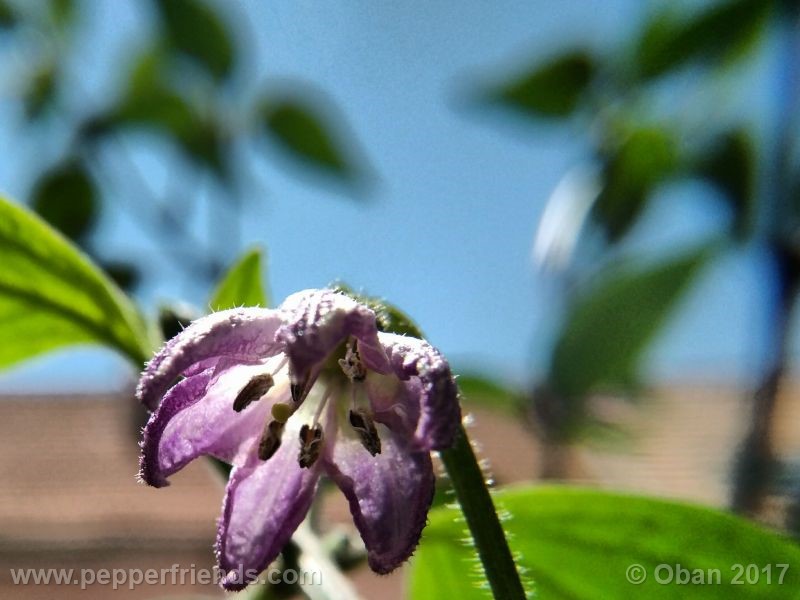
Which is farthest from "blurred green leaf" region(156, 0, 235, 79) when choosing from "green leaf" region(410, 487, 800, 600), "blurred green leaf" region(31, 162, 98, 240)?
"green leaf" region(410, 487, 800, 600)

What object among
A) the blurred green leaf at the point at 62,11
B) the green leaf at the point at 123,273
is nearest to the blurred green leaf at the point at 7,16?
the blurred green leaf at the point at 62,11

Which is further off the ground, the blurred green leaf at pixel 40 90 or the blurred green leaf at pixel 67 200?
the blurred green leaf at pixel 40 90

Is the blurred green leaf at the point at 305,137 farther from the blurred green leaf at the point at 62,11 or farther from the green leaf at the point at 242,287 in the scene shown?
the green leaf at the point at 242,287

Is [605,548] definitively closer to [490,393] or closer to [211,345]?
[211,345]

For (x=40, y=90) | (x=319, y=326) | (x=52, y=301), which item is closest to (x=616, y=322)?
(x=52, y=301)

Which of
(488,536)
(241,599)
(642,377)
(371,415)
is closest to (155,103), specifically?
(642,377)

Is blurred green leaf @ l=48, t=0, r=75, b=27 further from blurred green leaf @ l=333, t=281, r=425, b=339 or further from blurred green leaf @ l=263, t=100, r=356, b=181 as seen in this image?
blurred green leaf @ l=333, t=281, r=425, b=339
